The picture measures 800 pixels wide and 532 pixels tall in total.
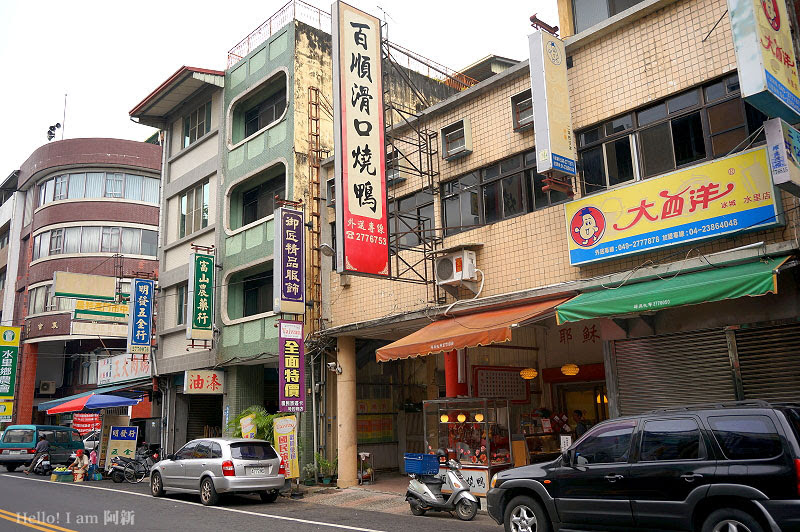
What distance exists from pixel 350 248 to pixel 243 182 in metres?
10.1

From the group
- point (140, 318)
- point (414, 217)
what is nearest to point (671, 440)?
point (414, 217)

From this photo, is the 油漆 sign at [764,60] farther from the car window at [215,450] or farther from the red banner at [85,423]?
the red banner at [85,423]

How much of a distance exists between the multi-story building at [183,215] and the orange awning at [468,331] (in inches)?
419

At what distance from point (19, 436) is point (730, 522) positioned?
27124mm

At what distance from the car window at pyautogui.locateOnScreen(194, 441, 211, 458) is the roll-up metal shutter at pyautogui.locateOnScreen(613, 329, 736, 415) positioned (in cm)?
899

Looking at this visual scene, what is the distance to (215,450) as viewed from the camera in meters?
14.8

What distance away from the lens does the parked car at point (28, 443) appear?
25594mm

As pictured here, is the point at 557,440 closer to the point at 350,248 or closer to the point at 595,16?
the point at 350,248

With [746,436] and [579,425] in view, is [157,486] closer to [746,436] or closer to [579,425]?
[579,425]

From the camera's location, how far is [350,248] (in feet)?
45.4

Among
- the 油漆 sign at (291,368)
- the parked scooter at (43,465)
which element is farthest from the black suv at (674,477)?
the parked scooter at (43,465)

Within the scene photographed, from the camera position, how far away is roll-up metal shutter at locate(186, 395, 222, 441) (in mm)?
24466

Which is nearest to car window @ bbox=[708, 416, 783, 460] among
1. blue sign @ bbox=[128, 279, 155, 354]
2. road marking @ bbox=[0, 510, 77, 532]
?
road marking @ bbox=[0, 510, 77, 532]

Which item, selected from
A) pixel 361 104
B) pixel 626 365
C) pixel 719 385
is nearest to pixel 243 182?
pixel 361 104
